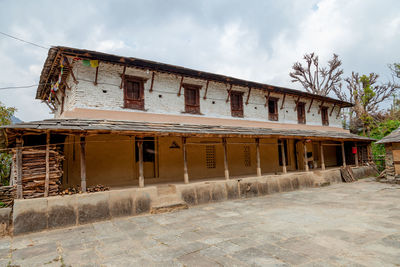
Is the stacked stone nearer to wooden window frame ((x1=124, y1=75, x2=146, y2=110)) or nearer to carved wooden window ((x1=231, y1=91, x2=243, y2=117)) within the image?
wooden window frame ((x1=124, y1=75, x2=146, y2=110))

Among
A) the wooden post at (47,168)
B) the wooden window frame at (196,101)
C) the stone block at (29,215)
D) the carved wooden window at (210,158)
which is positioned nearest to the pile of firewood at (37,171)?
the wooden post at (47,168)

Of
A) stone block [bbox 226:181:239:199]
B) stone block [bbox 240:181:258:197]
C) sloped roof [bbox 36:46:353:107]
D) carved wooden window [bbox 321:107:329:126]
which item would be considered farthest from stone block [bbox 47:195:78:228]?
carved wooden window [bbox 321:107:329:126]

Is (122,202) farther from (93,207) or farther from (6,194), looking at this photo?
(6,194)

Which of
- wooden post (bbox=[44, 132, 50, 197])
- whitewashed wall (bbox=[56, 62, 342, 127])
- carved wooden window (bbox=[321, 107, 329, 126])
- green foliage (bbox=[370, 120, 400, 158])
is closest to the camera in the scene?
wooden post (bbox=[44, 132, 50, 197])

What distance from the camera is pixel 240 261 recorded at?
3811mm

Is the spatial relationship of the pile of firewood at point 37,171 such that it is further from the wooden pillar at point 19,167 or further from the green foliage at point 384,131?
the green foliage at point 384,131

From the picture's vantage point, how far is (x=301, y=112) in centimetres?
1633

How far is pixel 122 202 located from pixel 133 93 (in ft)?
15.5

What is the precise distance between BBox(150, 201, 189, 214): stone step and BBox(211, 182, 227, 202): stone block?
1297 mm

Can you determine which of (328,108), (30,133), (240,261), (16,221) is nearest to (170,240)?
(240,261)

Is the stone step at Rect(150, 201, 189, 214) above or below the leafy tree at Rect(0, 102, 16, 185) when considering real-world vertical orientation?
below

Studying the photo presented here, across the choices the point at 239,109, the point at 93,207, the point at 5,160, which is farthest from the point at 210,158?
the point at 5,160

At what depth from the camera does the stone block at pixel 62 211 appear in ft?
19.9

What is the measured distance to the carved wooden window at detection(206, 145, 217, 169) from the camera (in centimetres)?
1234
